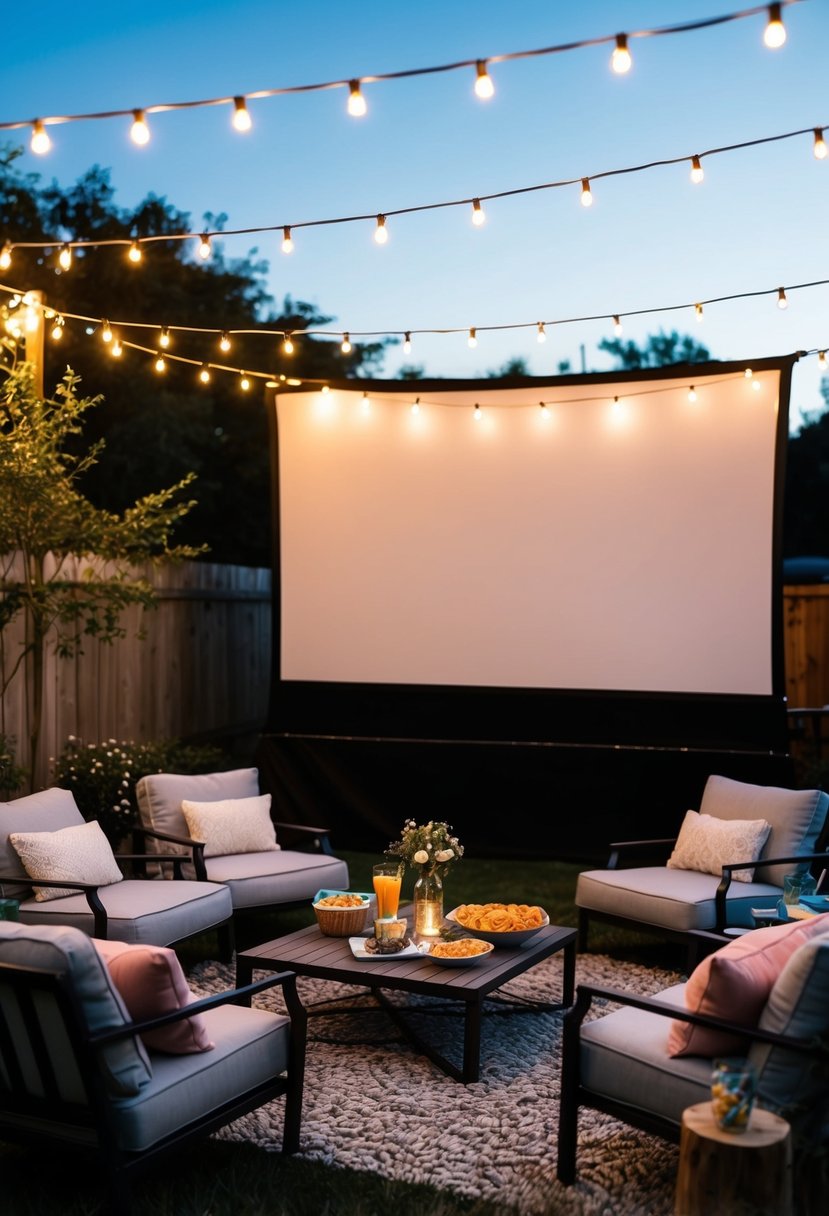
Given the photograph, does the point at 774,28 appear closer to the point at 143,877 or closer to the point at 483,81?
the point at 483,81

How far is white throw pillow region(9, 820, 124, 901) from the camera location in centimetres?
484

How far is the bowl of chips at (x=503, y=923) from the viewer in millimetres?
4445

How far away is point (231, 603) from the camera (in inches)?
386

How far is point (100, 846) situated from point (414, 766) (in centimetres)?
312

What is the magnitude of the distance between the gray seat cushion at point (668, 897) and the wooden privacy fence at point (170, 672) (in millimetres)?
3119

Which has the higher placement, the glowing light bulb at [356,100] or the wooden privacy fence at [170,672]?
the glowing light bulb at [356,100]

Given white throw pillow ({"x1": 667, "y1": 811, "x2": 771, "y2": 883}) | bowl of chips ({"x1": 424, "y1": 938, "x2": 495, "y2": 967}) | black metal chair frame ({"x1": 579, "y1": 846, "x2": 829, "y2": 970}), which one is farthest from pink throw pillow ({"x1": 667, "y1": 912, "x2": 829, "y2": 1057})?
white throw pillow ({"x1": 667, "y1": 811, "x2": 771, "y2": 883})

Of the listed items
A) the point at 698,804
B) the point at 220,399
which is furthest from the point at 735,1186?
the point at 220,399

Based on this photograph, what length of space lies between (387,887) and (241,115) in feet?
9.25

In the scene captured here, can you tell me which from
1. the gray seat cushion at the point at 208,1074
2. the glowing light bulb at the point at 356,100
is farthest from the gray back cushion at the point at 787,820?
the glowing light bulb at the point at 356,100

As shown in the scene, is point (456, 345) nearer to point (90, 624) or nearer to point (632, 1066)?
point (90, 624)

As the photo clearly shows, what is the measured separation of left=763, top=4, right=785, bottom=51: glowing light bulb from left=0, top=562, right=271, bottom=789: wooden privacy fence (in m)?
4.83

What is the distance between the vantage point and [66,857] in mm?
4941

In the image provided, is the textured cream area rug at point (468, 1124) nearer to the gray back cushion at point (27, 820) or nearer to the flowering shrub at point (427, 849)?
the flowering shrub at point (427, 849)
